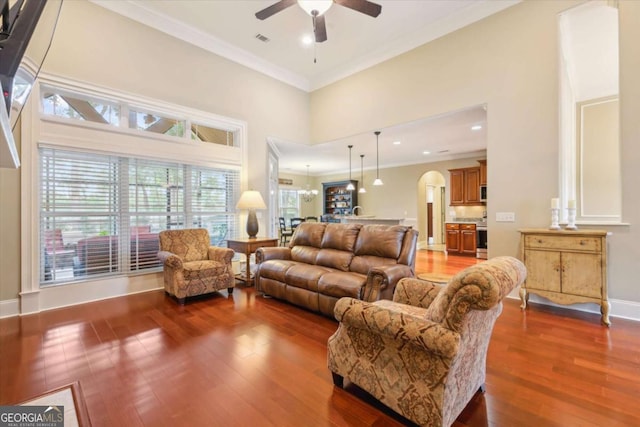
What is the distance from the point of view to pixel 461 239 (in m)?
7.47

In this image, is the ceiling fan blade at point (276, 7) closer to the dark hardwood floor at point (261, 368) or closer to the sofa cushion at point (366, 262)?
the sofa cushion at point (366, 262)

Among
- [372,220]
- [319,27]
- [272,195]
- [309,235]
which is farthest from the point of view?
[372,220]

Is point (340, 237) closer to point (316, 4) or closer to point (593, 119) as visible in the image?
point (316, 4)

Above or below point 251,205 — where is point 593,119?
above

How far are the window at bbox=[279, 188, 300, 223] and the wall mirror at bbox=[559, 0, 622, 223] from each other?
28.1 ft

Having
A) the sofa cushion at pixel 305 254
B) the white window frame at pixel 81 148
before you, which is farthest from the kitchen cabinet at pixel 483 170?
the white window frame at pixel 81 148

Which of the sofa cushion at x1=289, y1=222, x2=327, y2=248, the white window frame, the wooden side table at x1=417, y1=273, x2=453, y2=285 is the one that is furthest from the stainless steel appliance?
the white window frame

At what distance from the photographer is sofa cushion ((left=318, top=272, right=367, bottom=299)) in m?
2.82

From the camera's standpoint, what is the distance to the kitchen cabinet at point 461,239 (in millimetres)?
7293

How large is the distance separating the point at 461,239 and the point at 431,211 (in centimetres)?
212

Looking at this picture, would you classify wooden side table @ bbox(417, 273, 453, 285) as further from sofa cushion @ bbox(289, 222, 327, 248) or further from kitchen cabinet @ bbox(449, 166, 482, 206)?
kitchen cabinet @ bbox(449, 166, 482, 206)

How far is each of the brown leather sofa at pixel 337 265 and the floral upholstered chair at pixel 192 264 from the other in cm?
50

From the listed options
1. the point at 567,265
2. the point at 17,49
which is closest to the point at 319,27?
the point at 17,49

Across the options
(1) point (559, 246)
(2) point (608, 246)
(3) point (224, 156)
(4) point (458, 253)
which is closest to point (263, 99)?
(3) point (224, 156)
